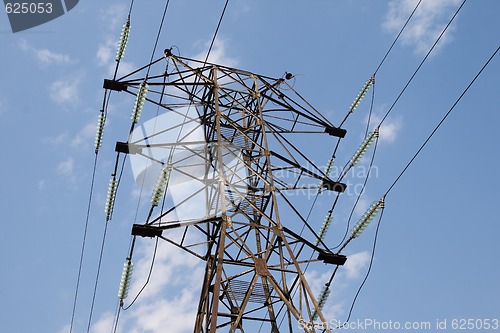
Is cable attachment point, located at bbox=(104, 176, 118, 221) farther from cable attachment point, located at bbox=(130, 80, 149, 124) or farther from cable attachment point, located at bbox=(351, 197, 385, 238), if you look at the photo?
cable attachment point, located at bbox=(351, 197, 385, 238)

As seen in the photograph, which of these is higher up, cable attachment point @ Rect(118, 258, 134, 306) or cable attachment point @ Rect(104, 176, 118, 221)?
cable attachment point @ Rect(104, 176, 118, 221)

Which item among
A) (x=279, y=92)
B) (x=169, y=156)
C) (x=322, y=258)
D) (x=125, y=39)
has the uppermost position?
(x=125, y=39)

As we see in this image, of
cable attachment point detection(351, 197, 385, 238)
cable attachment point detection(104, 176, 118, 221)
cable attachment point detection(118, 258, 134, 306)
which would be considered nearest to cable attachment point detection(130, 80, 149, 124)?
cable attachment point detection(104, 176, 118, 221)

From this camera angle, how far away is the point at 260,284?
1314cm

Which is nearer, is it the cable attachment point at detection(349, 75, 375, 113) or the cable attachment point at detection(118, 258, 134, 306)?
the cable attachment point at detection(118, 258, 134, 306)

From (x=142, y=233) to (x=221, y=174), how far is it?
2239 millimetres

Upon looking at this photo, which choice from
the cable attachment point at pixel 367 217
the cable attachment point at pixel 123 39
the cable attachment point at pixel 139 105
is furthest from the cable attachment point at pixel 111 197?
the cable attachment point at pixel 367 217

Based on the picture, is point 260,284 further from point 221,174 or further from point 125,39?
point 125,39

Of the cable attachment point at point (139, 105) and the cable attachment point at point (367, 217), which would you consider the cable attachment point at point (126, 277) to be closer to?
the cable attachment point at point (139, 105)

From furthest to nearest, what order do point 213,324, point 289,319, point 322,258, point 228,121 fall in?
point 228,121 → point 322,258 → point 289,319 → point 213,324

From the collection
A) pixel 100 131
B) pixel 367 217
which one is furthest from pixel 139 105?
pixel 367 217

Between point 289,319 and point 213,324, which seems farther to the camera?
point 289,319

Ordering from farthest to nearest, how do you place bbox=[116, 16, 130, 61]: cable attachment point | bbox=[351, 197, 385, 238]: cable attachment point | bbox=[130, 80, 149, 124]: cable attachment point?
bbox=[116, 16, 130, 61]: cable attachment point
bbox=[130, 80, 149, 124]: cable attachment point
bbox=[351, 197, 385, 238]: cable attachment point

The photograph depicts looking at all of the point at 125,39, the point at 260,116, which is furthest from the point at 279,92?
the point at 125,39
